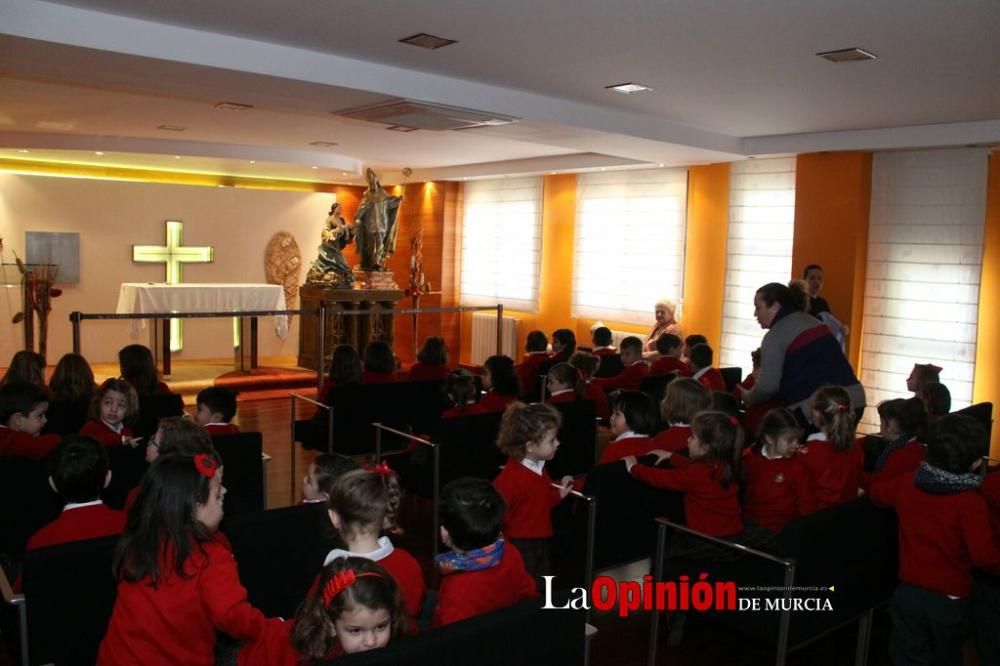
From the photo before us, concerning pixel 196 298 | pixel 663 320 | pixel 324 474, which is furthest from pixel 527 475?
pixel 196 298

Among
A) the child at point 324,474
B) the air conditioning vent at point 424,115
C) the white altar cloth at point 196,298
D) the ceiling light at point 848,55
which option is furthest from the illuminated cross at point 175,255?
the child at point 324,474

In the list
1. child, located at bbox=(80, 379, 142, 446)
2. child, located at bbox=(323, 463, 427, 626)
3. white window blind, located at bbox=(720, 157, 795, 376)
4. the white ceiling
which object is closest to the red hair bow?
child, located at bbox=(323, 463, 427, 626)

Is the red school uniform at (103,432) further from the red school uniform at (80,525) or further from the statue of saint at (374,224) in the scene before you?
the statue of saint at (374,224)

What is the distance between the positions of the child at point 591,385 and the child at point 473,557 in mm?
2829

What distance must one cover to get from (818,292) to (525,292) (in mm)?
4764

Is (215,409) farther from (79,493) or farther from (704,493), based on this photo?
(704,493)

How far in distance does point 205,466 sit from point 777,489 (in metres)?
2.33

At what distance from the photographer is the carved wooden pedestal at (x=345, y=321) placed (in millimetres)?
10508

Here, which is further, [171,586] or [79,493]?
[79,493]

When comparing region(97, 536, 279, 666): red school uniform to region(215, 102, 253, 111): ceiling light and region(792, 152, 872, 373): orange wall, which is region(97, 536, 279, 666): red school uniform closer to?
region(215, 102, 253, 111): ceiling light

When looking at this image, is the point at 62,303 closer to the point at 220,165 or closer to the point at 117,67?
the point at 220,165

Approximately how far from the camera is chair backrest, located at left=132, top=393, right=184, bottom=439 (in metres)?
A: 4.89

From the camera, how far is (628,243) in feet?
33.0

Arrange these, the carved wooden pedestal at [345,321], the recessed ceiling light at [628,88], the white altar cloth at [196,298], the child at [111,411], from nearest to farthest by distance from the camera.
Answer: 1. the child at [111,411]
2. the recessed ceiling light at [628,88]
3. the white altar cloth at [196,298]
4. the carved wooden pedestal at [345,321]
